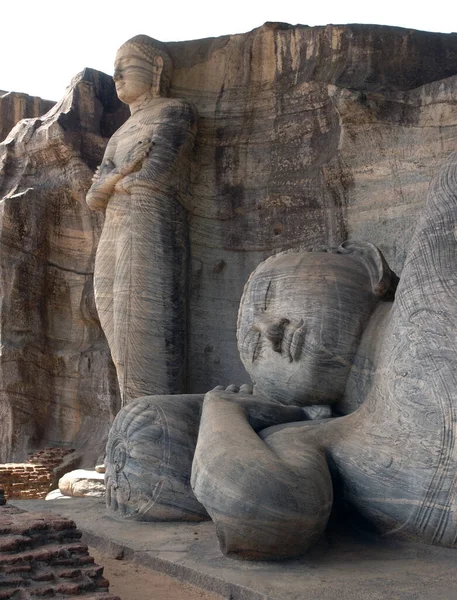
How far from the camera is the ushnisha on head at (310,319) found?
3498 mm

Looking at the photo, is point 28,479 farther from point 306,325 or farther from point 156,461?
point 306,325

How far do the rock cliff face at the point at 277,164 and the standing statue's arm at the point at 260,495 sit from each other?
2.39 metres

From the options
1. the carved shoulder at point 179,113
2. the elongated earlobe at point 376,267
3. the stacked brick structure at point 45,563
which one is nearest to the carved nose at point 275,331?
the elongated earlobe at point 376,267

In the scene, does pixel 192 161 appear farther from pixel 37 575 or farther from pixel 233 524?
pixel 37 575

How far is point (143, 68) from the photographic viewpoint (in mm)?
5824

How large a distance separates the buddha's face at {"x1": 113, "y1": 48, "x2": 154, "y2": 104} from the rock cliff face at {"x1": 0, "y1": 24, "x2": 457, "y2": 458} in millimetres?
241

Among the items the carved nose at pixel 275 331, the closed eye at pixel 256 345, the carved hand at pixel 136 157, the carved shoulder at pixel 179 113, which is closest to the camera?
the carved nose at pixel 275 331

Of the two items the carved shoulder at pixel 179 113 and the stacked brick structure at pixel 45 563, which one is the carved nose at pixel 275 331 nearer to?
the stacked brick structure at pixel 45 563

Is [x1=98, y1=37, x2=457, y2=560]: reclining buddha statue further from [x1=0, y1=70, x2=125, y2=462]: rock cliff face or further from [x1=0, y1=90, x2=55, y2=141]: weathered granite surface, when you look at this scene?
[x1=0, y1=90, x2=55, y2=141]: weathered granite surface

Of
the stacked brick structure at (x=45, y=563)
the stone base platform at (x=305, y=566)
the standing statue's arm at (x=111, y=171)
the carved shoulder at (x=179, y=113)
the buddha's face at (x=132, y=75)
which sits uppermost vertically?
the buddha's face at (x=132, y=75)

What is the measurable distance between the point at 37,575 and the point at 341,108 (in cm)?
356

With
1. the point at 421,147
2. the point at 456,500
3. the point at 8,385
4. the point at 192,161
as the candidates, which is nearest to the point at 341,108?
the point at 421,147

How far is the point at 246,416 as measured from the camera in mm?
3316

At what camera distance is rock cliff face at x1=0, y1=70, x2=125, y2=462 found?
24.3 feet
